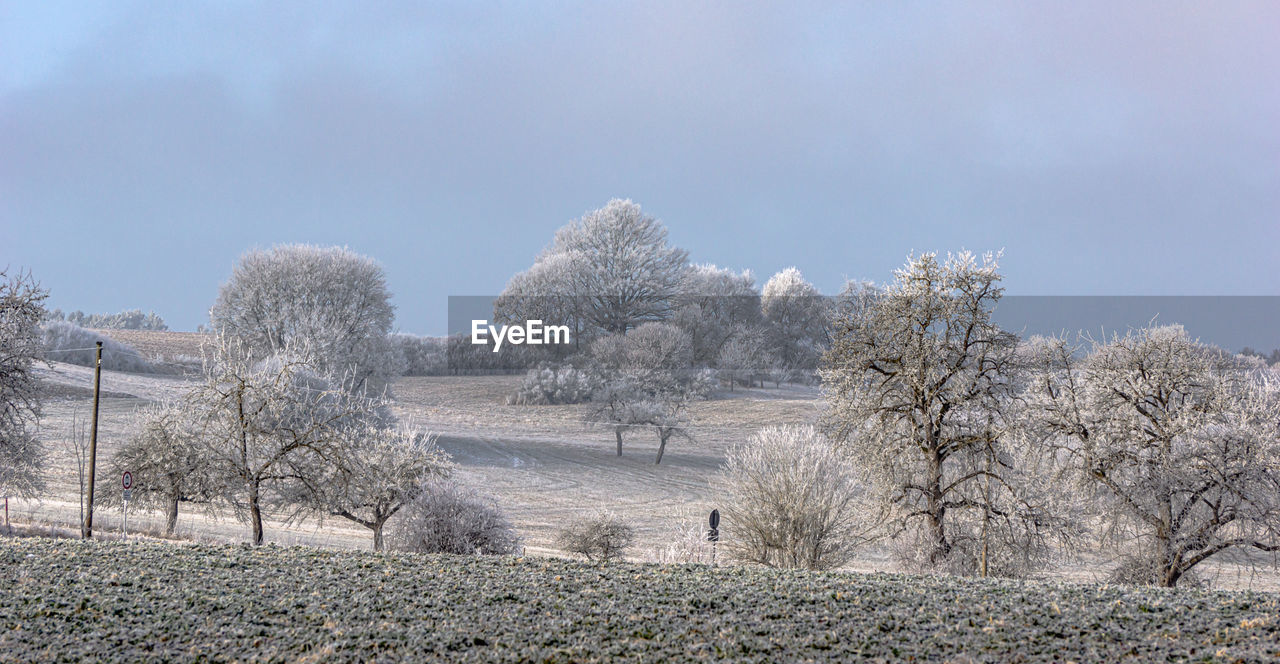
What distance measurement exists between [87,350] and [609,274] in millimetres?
39309

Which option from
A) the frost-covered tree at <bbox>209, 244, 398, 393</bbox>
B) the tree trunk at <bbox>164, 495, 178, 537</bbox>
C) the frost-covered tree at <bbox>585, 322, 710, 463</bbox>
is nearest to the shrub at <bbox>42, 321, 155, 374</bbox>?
the frost-covered tree at <bbox>209, 244, 398, 393</bbox>

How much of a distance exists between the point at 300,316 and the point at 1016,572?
1643 inches

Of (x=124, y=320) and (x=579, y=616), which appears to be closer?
(x=579, y=616)

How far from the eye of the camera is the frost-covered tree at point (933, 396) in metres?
16.8

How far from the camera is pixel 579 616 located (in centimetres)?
782

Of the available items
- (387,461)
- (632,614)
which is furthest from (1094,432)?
(387,461)

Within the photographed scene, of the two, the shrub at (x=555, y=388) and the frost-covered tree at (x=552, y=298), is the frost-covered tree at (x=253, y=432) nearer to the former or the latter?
the shrub at (x=555, y=388)

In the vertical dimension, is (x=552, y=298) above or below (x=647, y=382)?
above

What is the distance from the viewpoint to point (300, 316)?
50.1 m

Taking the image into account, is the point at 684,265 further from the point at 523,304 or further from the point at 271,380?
the point at 271,380

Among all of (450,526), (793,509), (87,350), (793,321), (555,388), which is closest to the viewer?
(450,526)

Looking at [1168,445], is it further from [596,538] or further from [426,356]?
[426,356]

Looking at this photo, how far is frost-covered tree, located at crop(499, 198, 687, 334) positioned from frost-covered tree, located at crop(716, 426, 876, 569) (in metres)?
50.7

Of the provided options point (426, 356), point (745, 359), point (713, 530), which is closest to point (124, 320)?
point (426, 356)
